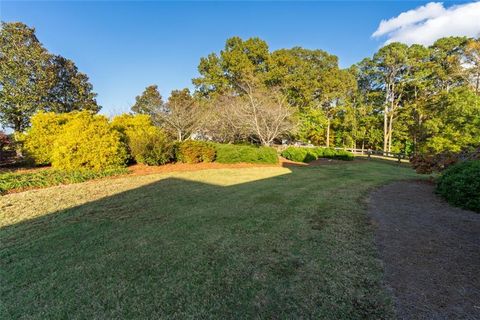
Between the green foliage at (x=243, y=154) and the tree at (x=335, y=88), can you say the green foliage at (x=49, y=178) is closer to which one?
the green foliage at (x=243, y=154)

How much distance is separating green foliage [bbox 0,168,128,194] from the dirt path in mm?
8940

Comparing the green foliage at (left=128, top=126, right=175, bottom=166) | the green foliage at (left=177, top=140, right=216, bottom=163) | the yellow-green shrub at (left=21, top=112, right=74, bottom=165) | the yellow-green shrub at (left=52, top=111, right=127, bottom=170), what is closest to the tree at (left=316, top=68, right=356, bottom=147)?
the green foliage at (left=177, top=140, right=216, bottom=163)

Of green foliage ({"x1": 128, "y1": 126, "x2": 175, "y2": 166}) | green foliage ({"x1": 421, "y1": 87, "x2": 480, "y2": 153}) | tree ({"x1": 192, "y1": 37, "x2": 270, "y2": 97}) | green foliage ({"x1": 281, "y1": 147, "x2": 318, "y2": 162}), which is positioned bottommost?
green foliage ({"x1": 281, "y1": 147, "x2": 318, "y2": 162})

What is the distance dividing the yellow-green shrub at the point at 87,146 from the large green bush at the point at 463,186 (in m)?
11.4

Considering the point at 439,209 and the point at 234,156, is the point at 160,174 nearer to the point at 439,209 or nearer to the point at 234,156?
the point at 234,156

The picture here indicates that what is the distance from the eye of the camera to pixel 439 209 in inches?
185

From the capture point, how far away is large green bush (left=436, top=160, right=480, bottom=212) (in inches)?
186

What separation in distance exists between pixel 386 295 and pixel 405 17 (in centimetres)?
1784

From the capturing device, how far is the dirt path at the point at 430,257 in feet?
6.74

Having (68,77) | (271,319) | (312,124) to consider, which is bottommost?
(271,319)

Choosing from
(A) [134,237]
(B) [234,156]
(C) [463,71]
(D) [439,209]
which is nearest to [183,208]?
(A) [134,237]

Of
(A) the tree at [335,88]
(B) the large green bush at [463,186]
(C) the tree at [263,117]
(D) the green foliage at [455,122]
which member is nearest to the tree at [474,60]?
(D) the green foliage at [455,122]

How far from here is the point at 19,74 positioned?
47.2 feet

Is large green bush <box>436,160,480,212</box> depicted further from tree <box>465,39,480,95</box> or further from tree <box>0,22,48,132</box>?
tree <box>465,39,480,95</box>
